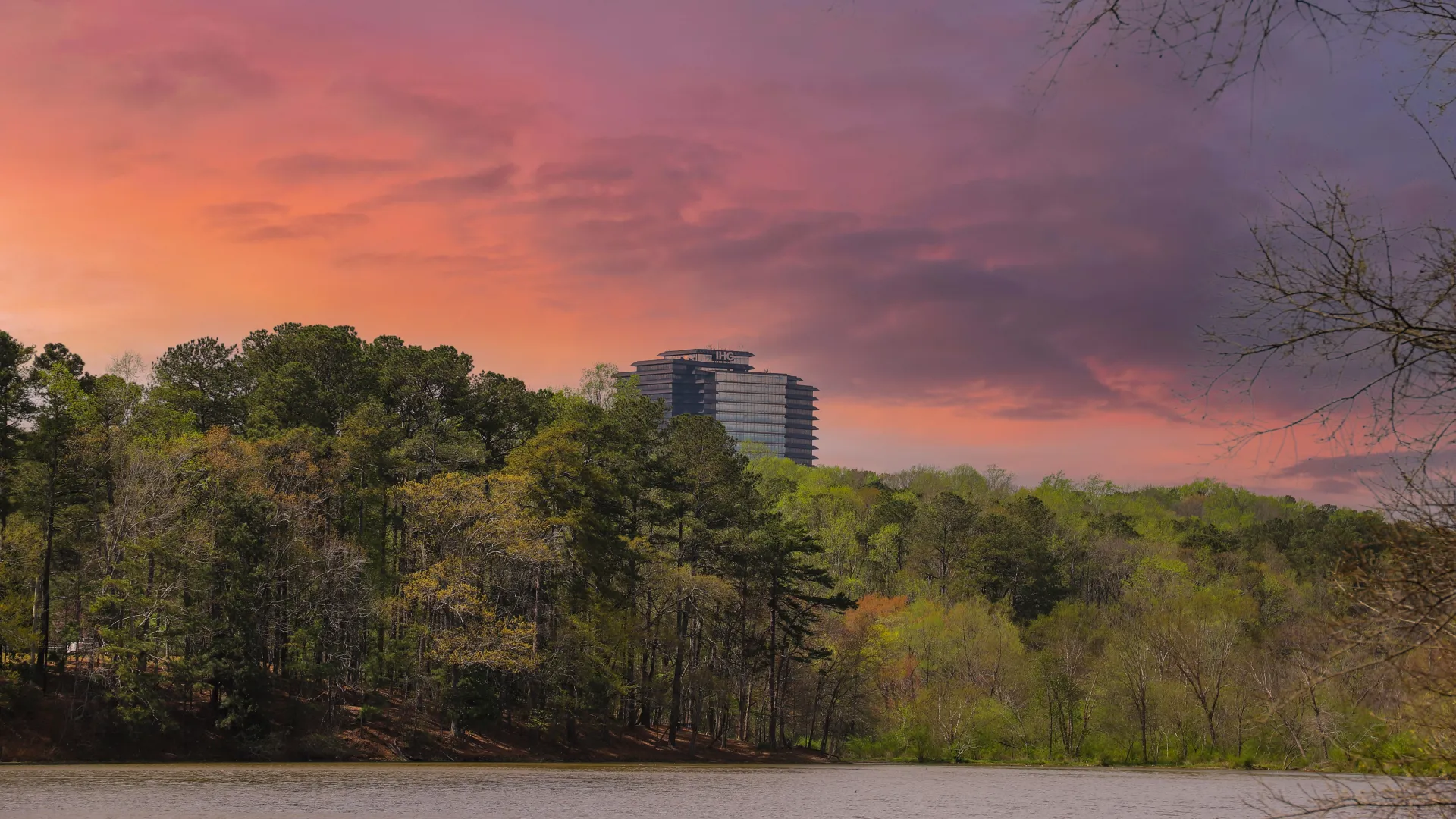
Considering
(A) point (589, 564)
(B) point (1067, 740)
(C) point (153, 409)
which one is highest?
(C) point (153, 409)

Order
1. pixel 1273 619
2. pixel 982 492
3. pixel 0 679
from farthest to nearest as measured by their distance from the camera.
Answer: pixel 982 492, pixel 1273 619, pixel 0 679

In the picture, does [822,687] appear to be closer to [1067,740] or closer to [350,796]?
[1067,740]

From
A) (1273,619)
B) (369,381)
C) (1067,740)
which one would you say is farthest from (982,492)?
(369,381)

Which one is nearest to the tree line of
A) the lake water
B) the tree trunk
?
the tree trunk

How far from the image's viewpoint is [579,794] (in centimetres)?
4550

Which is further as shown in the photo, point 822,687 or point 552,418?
point 822,687

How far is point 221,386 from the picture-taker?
76.6 m

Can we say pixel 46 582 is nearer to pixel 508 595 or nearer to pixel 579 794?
pixel 508 595

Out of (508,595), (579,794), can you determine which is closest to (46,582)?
(508,595)

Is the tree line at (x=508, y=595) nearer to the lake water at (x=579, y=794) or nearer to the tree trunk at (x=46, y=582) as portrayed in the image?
the tree trunk at (x=46, y=582)

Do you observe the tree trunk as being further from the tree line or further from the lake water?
the lake water

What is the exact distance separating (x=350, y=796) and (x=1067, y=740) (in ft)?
217

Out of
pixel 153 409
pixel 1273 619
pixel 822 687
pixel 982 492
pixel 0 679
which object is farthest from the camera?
pixel 982 492

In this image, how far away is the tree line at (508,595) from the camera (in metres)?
57.3
